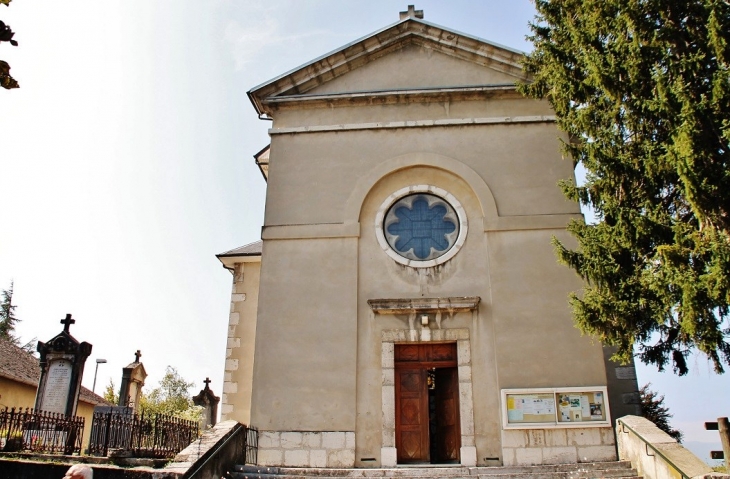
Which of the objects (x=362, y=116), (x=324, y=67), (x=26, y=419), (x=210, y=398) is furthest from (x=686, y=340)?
(x=26, y=419)

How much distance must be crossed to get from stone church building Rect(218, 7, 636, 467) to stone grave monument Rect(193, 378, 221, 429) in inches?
54.9

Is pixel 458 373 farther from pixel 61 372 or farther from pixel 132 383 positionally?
pixel 132 383

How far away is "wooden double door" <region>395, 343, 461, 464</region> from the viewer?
11205 millimetres

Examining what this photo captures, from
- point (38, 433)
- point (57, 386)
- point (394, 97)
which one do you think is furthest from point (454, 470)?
point (57, 386)

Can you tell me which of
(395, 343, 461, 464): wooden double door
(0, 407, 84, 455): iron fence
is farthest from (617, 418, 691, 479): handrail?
(0, 407, 84, 455): iron fence

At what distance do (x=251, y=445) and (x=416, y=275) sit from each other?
170 inches

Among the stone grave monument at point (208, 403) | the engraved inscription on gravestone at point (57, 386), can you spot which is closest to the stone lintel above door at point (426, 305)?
the stone grave monument at point (208, 403)

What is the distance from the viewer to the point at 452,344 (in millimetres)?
11711

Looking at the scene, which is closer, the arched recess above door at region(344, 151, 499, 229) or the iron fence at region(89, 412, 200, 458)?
the arched recess above door at region(344, 151, 499, 229)

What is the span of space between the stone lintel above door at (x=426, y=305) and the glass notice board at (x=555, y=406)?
1.68m

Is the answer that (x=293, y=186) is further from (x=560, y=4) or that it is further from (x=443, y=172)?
(x=560, y=4)

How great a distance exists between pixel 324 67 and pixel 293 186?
2853 millimetres

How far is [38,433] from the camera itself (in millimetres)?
12766

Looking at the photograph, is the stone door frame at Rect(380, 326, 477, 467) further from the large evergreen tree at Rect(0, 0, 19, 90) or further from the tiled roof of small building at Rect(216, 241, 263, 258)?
the large evergreen tree at Rect(0, 0, 19, 90)
